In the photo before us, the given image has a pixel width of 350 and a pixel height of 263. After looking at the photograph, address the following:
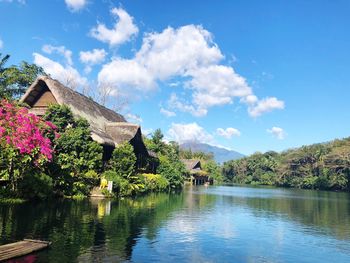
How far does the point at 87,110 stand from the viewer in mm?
37438

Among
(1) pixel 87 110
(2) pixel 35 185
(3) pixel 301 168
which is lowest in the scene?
(2) pixel 35 185

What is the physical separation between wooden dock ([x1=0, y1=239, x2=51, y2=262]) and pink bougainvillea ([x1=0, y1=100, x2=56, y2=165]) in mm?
9229

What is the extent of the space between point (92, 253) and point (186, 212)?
12674mm

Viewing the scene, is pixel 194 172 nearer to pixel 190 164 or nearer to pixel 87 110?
pixel 190 164

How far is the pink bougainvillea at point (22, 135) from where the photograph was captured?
1972 centimetres

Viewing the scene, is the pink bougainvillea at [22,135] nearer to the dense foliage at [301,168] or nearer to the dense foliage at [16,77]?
the dense foliage at [16,77]

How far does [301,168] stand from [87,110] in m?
70.9

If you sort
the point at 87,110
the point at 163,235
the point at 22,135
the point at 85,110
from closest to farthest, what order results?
the point at 163,235, the point at 22,135, the point at 85,110, the point at 87,110

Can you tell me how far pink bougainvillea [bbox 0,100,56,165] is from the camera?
19.7 metres

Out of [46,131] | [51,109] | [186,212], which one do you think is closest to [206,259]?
[186,212]

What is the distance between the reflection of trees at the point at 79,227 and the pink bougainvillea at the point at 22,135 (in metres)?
2.80

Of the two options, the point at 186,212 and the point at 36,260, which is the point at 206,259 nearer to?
the point at 36,260

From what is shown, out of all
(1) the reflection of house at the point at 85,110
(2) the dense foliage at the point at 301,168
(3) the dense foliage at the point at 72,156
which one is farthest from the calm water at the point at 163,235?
(2) the dense foliage at the point at 301,168

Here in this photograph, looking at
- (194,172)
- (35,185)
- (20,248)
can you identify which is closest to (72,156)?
(35,185)
